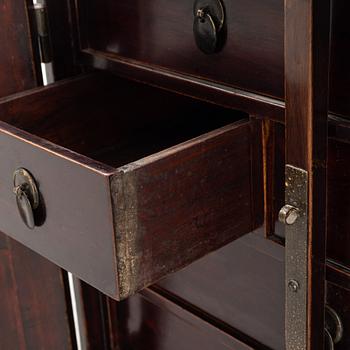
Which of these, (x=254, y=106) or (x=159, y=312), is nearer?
(x=254, y=106)

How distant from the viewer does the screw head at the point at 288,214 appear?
2.38 ft

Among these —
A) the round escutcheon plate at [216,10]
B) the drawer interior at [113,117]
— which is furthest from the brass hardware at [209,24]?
the drawer interior at [113,117]

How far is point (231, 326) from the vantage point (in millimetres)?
1004

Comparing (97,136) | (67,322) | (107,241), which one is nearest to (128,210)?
(107,241)

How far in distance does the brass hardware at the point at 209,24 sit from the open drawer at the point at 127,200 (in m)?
0.08

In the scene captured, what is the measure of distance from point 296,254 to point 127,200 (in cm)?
16

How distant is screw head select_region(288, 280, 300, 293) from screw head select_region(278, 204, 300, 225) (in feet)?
0.19

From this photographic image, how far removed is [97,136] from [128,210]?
306 mm

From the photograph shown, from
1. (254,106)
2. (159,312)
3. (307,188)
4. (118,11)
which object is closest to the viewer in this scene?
(307,188)

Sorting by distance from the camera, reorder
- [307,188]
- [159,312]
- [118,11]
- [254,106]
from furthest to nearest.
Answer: [159,312]
[118,11]
[254,106]
[307,188]

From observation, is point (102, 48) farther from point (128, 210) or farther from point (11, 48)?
point (128, 210)

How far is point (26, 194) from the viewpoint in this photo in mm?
849
